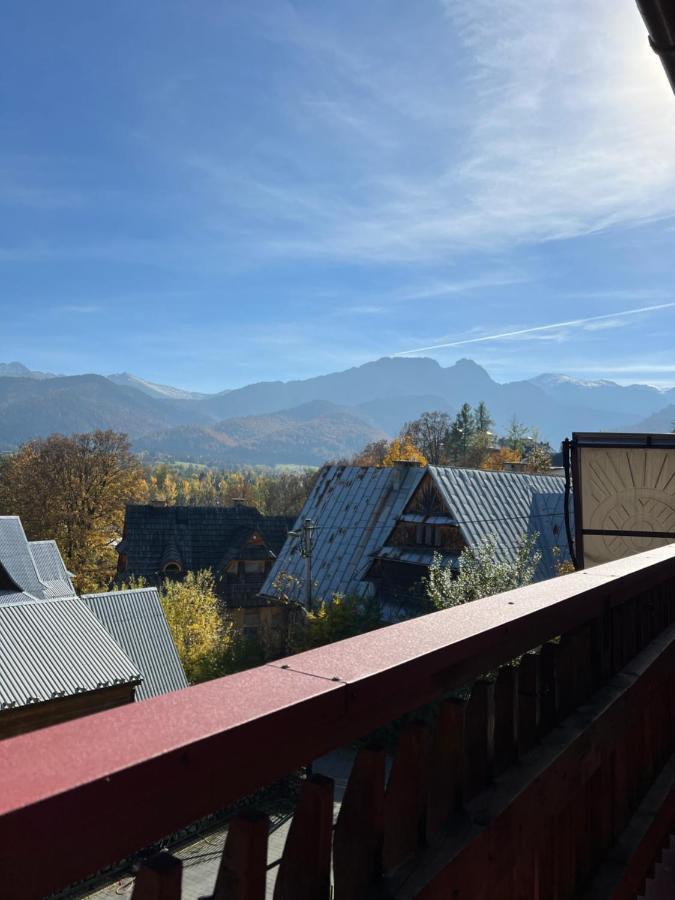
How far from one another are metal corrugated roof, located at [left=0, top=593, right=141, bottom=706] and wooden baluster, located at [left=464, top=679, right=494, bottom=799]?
11.7 meters

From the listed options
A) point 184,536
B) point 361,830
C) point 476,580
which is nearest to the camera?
point 361,830

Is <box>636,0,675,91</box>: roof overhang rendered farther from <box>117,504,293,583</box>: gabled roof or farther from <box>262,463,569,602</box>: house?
<box>117,504,293,583</box>: gabled roof

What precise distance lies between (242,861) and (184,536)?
102 feet

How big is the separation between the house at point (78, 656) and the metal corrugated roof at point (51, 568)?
2.71 m

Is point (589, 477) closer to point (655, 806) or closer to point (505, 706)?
point (655, 806)

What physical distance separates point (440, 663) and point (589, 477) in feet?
15.5

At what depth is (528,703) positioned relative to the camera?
169 centimetres

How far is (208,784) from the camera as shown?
31.7 inches

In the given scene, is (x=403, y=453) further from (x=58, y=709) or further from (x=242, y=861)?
(x=242, y=861)

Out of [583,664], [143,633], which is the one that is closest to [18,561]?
[143,633]

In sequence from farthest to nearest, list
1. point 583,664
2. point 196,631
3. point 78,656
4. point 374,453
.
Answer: point 374,453
point 196,631
point 78,656
point 583,664

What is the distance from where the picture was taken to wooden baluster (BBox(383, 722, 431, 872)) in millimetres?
1199

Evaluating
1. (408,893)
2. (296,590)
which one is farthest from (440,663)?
(296,590)

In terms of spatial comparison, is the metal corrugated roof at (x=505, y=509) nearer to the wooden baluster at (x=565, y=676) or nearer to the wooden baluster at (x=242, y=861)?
the wooden baluster at (x=565, y=676)
